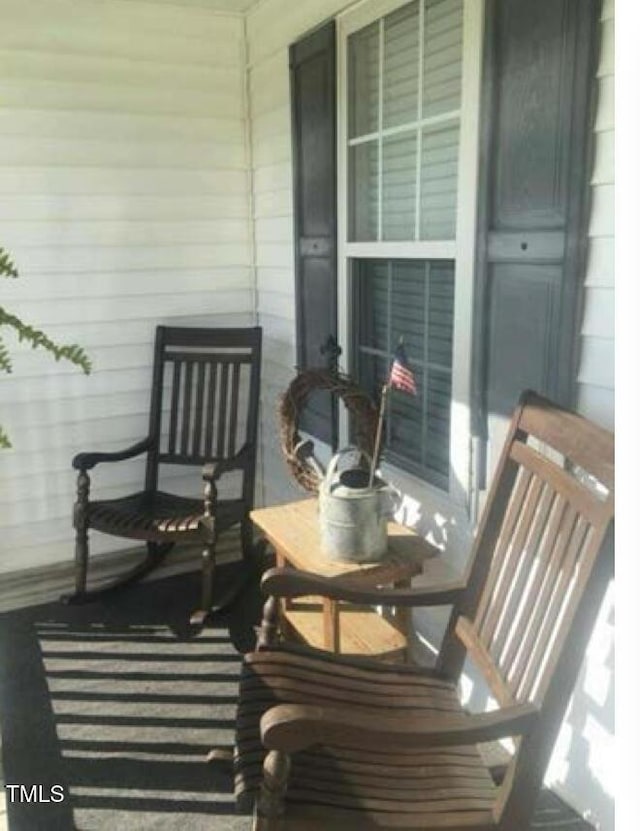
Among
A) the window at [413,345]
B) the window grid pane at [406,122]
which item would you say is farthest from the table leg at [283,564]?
the window grid pane at [406,122]

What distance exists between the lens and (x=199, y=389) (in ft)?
11.0

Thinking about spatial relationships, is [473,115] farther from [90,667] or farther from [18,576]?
[18,576]

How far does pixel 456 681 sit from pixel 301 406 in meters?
1.09

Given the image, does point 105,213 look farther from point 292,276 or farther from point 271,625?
point 271,625

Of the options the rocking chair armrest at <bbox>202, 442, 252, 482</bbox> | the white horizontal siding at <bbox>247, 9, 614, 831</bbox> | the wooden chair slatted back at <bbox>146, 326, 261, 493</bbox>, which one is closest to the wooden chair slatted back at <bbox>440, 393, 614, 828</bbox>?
the white horizontal siding at <bbox>247, 9, 614, 831</bbox>

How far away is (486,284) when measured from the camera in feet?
6.35

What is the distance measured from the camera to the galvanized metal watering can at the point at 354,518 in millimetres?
1957

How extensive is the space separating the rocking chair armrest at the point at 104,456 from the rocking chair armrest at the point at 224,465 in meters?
0.34

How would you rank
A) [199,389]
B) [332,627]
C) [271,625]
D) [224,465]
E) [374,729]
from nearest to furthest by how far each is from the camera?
[374,729] < [271,625] < [332,627] < [224,465] < [199,389]

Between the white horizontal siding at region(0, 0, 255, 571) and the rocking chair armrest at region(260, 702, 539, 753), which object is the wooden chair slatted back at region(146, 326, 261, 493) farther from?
the rocking chair armrest at region(260, 702, 539, 753)

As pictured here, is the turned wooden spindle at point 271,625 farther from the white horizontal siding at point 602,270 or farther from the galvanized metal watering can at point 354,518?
the white horizontal siding at point 602,270

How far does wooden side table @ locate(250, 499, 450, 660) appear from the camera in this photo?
→ 1963 mm

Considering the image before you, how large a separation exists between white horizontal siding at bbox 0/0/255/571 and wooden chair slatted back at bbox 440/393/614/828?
2169 millimetres

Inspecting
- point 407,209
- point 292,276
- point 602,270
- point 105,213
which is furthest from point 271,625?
point 105,213
